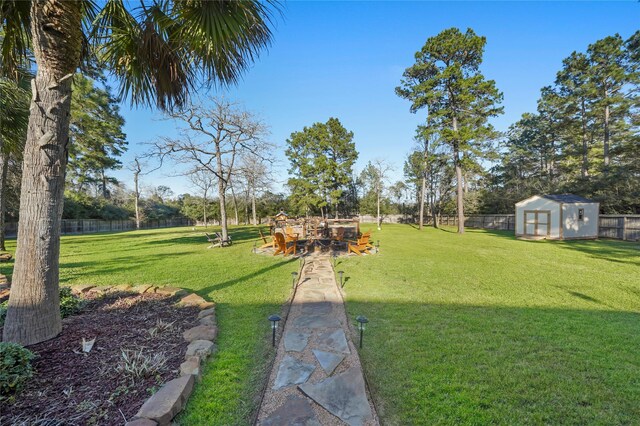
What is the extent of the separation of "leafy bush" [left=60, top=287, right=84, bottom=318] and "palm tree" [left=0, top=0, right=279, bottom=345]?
34.6 inches

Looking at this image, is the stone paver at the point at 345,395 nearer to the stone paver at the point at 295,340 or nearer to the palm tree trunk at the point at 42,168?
the stone paver at the point at 295,340

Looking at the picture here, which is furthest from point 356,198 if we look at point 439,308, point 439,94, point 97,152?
point 439,308

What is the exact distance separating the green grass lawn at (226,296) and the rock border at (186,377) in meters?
0.10

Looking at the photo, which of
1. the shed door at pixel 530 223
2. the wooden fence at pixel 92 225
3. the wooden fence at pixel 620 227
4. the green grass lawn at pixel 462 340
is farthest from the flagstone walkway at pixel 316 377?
the wooden fence at pixel 92 225

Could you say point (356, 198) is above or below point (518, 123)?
below

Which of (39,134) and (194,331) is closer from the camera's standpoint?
(39,134)

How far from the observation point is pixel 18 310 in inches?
107

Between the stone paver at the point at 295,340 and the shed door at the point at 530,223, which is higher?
the shed door at the point at 530,223

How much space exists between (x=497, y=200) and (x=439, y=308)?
90.8 ft

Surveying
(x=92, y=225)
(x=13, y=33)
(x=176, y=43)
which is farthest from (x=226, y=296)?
(x=92, y=225)

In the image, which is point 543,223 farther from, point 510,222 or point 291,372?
point 291,372

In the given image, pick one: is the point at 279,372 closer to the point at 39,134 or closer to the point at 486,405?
the point at 486,405

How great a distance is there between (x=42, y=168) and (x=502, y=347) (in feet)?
18.6

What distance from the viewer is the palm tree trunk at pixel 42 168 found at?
2.70m
